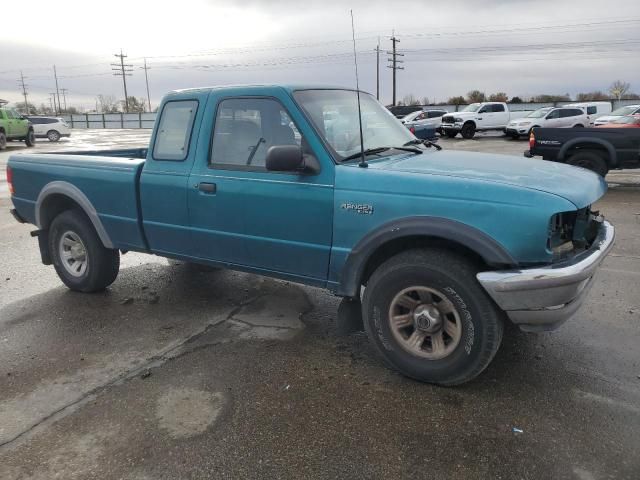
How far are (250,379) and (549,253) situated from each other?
6.70 ft

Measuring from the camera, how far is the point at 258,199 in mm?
3766

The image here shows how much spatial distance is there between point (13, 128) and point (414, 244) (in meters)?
27.2

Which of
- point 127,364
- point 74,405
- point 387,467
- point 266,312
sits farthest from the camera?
point 266,312

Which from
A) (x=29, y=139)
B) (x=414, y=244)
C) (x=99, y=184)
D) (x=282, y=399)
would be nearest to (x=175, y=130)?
(x=99, y=184)

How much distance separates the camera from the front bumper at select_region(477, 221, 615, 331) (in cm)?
287

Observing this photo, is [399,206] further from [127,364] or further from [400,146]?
[127,364]

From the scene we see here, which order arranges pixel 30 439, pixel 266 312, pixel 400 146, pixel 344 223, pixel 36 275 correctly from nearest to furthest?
pixel 30 439, pixel 344 223, pixel 400 146, pixel 266 312, pixel 36 275

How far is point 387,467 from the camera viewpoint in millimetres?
2586

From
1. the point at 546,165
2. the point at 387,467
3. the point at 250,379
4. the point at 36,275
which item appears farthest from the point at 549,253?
the point at 36,275

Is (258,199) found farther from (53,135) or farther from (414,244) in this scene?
(53,135)

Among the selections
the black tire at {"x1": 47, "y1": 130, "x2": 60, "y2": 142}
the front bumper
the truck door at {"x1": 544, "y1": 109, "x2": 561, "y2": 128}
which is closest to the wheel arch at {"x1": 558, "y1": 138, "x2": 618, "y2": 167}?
the front bumper

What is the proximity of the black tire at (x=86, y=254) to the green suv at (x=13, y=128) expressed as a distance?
23.0 m

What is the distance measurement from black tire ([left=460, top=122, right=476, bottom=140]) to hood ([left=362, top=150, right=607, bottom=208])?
2635 cm

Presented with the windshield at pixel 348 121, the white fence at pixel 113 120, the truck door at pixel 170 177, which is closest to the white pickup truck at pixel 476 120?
the windshield at pixel 348 121
